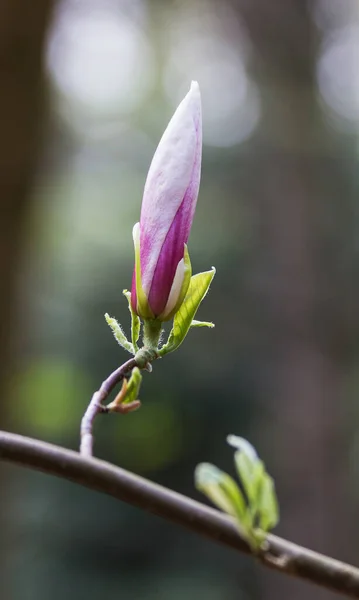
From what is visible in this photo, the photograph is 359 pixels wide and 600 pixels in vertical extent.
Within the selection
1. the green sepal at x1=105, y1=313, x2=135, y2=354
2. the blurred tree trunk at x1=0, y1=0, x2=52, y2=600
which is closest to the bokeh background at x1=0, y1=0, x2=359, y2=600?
the blurred tree trunk at x1=0, y1=0, x2=52, y2=600

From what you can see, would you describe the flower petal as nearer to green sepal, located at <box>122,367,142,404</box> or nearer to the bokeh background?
green sepal, located at <box>122,367,142,404</box>

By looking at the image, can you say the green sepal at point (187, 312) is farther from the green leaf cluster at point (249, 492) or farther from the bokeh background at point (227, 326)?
the bokeh background at point (227, 326)

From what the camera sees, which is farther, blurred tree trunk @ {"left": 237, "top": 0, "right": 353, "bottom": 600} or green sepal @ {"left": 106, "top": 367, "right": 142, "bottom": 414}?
blurred tree trunk @ {"left": 237, "top": 0, "right": 353, "bottom": 600}

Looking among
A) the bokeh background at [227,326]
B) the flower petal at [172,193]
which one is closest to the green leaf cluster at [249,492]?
the flower petal at [172,193]

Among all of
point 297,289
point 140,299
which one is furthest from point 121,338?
point 297,289

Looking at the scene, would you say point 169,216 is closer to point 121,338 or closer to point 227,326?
point 121,338

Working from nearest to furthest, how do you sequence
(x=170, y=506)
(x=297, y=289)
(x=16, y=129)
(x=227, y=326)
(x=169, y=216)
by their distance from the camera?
(x=170, y=506), (x=169, y=216), (x=16, y=129), (x=297, y=289), (x=227, y=326)
